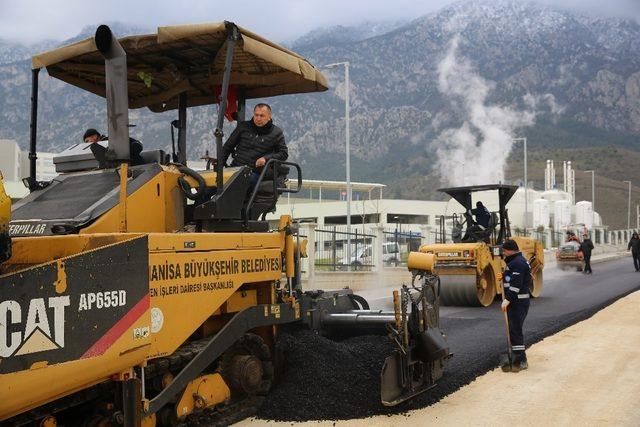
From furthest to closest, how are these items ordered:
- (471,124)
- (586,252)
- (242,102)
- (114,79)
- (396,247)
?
(471,124) → (586,252) → (396,247) → (242,102) → (114,79)

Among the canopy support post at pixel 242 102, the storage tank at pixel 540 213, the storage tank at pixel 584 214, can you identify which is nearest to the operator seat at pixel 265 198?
the canopy support post at pixel 242 102

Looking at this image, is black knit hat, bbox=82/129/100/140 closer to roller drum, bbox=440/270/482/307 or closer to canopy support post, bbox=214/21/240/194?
canopy support post, bbox=214/21/240/194

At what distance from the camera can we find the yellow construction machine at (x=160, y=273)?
12.9 ft

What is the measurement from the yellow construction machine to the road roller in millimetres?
7822

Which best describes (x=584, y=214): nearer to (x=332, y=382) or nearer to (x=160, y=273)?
(x=332, y=382)

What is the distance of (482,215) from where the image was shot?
1548cm

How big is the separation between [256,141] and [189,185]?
837mm

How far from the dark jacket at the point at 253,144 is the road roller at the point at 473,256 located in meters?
9.13

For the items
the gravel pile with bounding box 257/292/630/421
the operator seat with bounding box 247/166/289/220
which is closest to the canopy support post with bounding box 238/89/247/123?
the operator seat with bounding box 247/166/289/220

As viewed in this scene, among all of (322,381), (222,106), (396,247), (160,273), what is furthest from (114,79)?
(396,247)

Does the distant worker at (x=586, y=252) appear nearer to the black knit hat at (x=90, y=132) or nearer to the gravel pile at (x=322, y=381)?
the gravel pile at (x=322, y=381)

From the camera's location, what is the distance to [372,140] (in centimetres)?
17150

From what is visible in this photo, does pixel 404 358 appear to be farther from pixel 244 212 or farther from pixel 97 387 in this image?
pixel 97 387

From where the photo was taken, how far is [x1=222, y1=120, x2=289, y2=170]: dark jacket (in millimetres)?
6164
